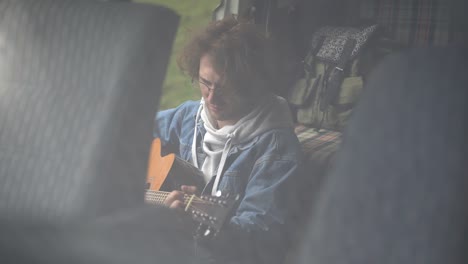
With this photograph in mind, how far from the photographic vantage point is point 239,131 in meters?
1.47

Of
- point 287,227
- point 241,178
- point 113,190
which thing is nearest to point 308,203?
point 287,227

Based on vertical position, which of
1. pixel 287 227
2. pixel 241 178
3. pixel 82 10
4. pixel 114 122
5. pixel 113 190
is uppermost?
pixel 82 10

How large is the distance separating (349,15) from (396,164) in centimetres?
82

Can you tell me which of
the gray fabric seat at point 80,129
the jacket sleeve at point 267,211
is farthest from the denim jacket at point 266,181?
the gray fabric seat at point 80,129

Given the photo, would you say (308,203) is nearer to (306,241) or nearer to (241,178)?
(241,178)

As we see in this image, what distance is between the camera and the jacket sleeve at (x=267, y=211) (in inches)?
53.7

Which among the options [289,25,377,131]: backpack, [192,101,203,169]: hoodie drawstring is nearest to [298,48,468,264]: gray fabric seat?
[289,25,377,131]: backpack

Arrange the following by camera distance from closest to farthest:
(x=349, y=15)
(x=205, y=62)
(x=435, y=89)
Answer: (x=435, y=89), (x=349, y=15), (x=205, y=62)

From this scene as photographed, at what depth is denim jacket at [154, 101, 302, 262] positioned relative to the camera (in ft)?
4.50

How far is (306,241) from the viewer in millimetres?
580

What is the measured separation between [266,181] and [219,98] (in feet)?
0.92

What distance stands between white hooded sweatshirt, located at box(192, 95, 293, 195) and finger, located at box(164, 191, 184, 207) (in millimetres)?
83

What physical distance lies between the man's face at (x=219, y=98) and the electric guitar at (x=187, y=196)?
0.17 metres

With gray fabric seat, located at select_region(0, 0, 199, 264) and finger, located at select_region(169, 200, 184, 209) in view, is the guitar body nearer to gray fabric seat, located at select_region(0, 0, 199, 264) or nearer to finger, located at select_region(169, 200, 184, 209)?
finger, located at select_region(169, 200, 184, 209)
